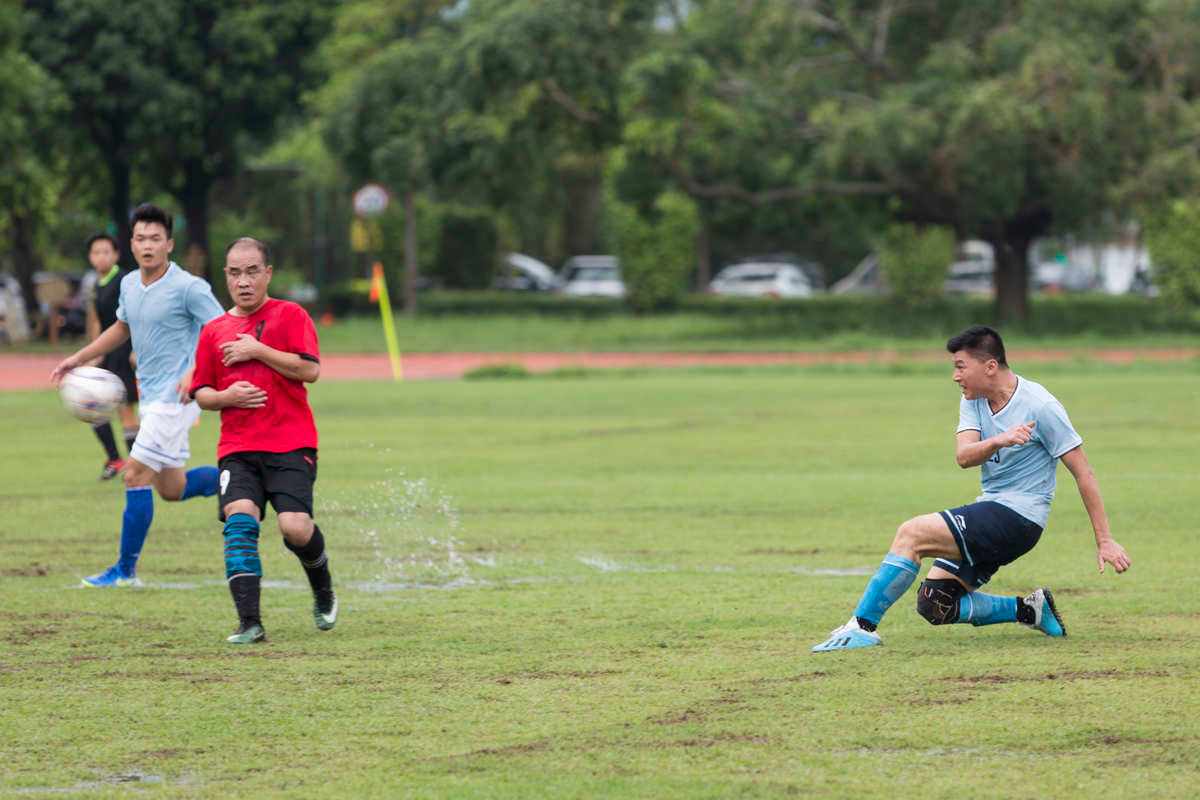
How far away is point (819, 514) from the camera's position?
508 inches

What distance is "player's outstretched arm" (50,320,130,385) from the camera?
384 inches

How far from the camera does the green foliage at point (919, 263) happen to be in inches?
2350

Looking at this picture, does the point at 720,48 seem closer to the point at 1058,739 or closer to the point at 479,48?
the point at 479,48

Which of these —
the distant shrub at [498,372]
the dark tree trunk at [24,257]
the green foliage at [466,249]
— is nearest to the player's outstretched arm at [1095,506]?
the distant shrub at [498,372]

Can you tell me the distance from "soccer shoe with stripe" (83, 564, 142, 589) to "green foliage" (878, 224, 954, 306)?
5067 centimetres

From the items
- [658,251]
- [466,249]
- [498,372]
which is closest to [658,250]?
[658,251]

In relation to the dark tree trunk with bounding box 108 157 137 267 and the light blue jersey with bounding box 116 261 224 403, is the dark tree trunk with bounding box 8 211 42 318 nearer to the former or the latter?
the dark tree trunk with bounding box 108 157 137 267

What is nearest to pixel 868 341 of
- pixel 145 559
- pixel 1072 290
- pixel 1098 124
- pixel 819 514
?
pixel 1098 124

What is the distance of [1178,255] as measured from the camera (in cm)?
4706

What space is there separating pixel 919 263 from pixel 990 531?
175ft

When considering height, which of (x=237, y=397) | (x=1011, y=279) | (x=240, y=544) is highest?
(x=237, y=397)

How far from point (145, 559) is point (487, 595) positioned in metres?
2.60

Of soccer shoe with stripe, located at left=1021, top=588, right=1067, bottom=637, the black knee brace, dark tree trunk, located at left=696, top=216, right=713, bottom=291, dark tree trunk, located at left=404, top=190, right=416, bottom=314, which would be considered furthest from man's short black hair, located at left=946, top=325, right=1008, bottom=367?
dark tree trunk, located at left=696, top=216, right=713, bottom=291

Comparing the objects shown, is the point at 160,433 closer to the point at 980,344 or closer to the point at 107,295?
the point at 980,344
